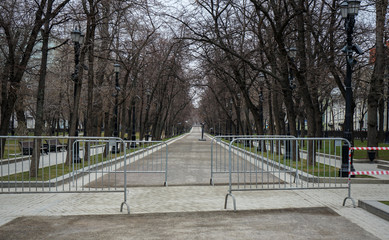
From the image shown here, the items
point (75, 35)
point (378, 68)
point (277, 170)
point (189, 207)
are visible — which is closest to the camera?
point (189, 207)

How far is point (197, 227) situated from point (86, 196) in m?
4.17

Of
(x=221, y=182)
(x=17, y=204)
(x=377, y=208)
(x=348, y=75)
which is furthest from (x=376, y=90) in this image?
(x=17, y=204)

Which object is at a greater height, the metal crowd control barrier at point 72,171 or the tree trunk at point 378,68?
the tree trunk at point 378,68

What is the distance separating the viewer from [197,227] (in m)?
6.66

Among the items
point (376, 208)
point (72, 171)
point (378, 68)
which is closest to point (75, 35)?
point (72, 171)

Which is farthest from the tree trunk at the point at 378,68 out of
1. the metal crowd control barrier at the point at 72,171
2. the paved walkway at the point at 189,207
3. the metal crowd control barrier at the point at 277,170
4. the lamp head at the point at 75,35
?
the metal crowd control barrier at the point at 72,171

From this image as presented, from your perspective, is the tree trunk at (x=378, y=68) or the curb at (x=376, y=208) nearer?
the curb at (x=376, y=208)

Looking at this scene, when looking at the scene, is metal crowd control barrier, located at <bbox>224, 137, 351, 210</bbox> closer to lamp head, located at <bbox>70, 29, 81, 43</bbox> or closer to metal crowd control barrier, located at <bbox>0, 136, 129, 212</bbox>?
metal crowd control barrier, located at <bbox>0, 136, 129, 212</bbox>

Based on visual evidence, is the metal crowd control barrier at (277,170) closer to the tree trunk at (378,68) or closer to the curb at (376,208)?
the curb at (376,208)

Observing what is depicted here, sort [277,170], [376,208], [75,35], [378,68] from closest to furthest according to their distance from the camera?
1. [376,208]
2. [277,170]
3. [75,35]
4. [378,68]

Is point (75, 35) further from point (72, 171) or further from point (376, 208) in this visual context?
point (376, 208)

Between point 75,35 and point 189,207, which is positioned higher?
point 75,35

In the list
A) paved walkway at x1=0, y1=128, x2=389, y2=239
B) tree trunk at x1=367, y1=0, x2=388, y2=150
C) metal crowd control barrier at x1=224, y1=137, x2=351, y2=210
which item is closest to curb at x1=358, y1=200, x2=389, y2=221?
paved walkway at x1=0, y1=128, x2=389, y2=239

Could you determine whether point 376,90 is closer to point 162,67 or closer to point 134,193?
point 134,193
